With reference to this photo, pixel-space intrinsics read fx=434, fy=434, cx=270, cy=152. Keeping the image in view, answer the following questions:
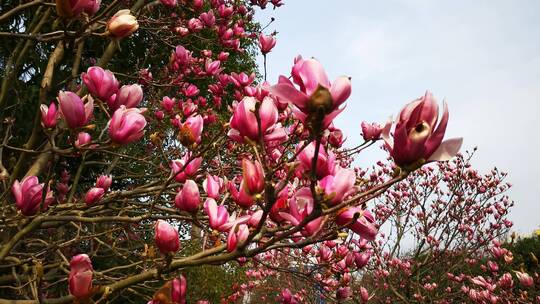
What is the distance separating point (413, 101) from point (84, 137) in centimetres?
149

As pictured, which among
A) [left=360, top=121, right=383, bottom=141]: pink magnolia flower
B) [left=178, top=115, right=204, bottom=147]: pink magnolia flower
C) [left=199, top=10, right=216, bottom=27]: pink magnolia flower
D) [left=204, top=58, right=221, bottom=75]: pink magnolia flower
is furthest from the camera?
[left=199, top=10, right=216, bottom=27]: pink magnolia flower

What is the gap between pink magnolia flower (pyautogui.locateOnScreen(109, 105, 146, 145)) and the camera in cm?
135

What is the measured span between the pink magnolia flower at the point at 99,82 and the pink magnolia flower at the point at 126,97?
1.9 inches

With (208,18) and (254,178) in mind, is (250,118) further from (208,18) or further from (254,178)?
(208,18)

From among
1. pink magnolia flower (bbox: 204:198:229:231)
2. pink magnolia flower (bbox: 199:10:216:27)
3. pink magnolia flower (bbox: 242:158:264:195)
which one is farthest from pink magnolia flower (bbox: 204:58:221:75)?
pink magnolia flower (bbox: 242:158:264:195)

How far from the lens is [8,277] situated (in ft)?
8.07

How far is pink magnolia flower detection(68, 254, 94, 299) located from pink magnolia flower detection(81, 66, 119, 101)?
579 mm

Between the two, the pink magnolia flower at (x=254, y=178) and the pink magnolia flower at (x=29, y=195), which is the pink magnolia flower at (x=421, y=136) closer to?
the pink magnolia flower at (x=254, y=178)

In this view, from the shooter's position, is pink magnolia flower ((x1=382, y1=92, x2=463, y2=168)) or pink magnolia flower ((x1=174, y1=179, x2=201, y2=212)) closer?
pink magnolia flower ((x1=382, y1=92, x2=463, y2=168))

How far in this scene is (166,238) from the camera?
1.15 m

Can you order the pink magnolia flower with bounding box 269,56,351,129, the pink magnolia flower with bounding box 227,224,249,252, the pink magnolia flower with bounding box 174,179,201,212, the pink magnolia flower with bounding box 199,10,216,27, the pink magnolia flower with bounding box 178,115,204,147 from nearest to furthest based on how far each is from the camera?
the pink magnolia flower with bounding box 269,56,351,129 < the pink magnolia flower with bounding box 227,224,249,252 < the pink magnolia flower with bounding box 174,179,201,212 < the pink magnolia flower with bounding box 178,115,204,147 < the pink magnolia flower with bounding box 199,10,216,27

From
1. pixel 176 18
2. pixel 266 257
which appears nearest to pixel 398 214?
pixel 266 257

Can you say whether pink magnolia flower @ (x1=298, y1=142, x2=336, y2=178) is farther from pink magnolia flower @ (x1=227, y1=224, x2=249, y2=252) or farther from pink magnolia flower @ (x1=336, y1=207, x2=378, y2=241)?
pink magnolia flower @ (x1=227, y1=224, x2=249, y2=252)

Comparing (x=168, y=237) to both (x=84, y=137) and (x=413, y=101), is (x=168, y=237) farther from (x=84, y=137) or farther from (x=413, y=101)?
(x=84, y=137)
